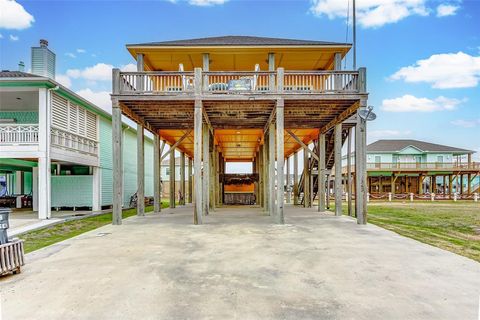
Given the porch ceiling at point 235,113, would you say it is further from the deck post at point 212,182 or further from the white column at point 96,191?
the white column at point 96,191

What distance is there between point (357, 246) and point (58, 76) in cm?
1697

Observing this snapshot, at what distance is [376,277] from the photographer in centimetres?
427

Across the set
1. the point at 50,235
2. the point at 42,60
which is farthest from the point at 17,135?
the point at 50,235

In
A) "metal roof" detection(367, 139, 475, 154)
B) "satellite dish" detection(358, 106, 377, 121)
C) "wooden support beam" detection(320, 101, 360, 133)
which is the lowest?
"satellite dish" detection(358, 106, 377, 121)

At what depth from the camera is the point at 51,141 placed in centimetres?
1214

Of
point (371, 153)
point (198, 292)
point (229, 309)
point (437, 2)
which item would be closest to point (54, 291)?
point (198, 292)

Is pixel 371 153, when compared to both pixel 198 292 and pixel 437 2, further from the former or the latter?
pixel 198 292

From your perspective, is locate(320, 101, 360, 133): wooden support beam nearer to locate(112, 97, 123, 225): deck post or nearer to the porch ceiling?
the porch ceiling

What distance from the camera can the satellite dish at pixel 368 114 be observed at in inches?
377

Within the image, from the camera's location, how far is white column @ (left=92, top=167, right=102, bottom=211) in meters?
15.8

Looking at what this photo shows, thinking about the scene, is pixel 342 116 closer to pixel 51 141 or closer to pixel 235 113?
pixel 235 113

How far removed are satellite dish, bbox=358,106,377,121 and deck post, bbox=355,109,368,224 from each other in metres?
0.18

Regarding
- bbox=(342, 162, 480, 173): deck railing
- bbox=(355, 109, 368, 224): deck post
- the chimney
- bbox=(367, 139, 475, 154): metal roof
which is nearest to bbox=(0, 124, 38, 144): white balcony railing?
the chimney

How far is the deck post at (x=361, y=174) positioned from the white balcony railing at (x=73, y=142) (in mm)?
12365
